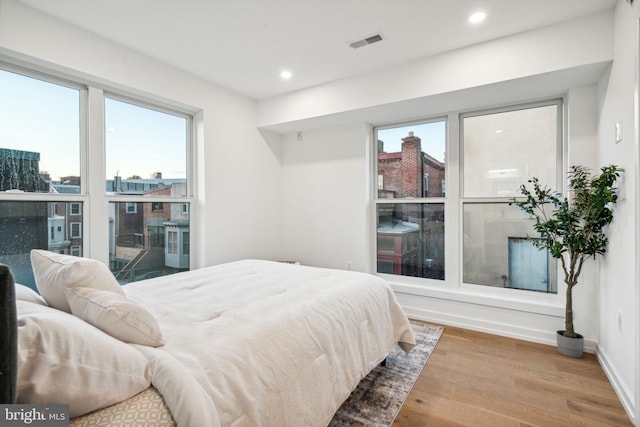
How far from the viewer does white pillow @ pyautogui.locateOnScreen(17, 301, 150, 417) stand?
806mm

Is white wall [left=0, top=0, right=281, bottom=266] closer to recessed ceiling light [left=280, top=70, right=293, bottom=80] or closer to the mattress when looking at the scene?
recessed ceiling light [left=280, top=70, right=293, bottom=80]

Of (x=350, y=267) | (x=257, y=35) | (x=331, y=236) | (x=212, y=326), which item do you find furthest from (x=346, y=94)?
(x=212, y=326)

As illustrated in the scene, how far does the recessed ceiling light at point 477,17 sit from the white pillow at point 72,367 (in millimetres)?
2980

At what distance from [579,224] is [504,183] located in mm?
829

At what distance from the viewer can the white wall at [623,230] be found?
73.2 inches

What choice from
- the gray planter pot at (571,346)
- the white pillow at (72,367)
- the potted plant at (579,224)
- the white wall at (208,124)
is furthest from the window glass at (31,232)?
the gray planter pot at (571,346)

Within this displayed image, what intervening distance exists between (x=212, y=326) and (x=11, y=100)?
8.16 feet

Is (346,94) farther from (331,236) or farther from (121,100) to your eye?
(121,100)

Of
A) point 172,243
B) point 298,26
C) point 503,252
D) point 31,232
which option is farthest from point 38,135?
point 503,252

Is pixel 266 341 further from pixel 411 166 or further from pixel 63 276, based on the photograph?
pixel 411 166

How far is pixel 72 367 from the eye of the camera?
34.1 inches

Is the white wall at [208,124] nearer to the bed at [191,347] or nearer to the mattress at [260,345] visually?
the mattress at [260,345]

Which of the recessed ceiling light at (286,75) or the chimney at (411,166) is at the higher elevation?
the recessed ceiling light at (286,75)

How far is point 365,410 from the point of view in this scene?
1.94 metres
